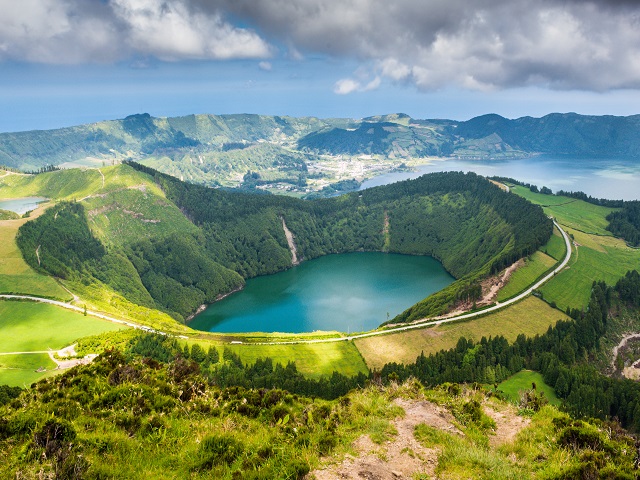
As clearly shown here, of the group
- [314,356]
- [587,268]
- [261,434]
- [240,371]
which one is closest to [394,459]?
[261,434]

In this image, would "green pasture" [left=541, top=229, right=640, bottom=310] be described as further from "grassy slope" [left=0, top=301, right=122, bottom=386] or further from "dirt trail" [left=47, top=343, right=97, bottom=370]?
"grassy slope" [left=0, top=301, right=122, bottom=386]

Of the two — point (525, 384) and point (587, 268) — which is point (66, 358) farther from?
point (587, 268)

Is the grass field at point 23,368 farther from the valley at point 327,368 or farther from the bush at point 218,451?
the bush at point 218,451

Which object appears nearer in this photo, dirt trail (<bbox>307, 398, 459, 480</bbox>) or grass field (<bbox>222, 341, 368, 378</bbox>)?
dirt trail (<bbox>307, 398, 459, 480</bbox>)

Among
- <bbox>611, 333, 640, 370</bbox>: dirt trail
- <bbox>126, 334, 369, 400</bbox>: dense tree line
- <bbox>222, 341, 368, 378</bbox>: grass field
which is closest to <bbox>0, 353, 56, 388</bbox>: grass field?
<bbox>126, 334, 369, 400</bbox>: dense tree line

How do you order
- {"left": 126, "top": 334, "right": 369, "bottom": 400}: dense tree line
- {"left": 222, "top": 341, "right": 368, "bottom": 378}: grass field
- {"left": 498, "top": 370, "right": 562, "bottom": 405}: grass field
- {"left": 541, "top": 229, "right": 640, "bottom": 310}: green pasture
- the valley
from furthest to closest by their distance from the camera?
{"left": 541, "top": 229, "right": 640, "bottom": 310}: green pasture → {"left": 222, "top": 341, "right": 368, "bottom": 378}: grass field → {"left": 498, "top": 370, "right": 562, "bottom": 405}: grass field → {"left": 126, "top": 334, "right": 369, "bottom": 400}: dense tree line → the valley

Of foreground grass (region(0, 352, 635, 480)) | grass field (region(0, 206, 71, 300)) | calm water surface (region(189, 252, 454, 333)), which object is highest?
foreground grass (region(0, 352, 635, 480))

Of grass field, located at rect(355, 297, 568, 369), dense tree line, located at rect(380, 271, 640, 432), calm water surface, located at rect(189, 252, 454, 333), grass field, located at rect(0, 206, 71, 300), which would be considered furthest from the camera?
calm water surface, located at rect(189, 252, 454, 333)
